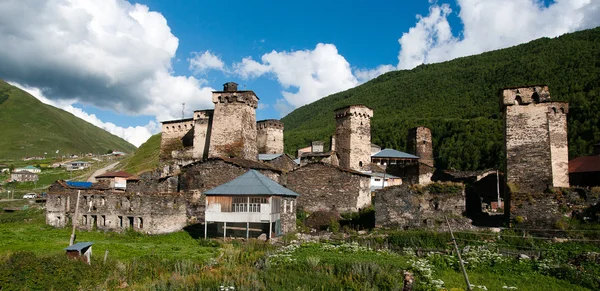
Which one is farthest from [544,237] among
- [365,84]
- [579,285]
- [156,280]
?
[365,84]

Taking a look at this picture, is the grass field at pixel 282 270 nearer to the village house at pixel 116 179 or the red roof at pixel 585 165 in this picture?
the red roof at pixel 585 165

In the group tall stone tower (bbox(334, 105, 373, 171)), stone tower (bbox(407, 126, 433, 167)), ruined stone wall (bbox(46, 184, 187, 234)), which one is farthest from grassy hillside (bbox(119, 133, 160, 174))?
stone tower (bbox(407, 126, 433, 167))

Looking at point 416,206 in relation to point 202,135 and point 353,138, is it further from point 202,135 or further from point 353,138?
point 202,135

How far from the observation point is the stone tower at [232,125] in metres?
37.8

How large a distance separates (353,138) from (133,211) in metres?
20.0

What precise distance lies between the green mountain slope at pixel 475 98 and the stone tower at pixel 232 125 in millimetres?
34283

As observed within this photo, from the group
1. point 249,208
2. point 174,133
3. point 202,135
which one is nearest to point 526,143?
point 249,208

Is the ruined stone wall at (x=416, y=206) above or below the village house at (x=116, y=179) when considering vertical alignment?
below

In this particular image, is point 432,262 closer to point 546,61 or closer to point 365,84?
point 546,61

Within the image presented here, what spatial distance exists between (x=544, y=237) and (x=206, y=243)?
53.8 ft

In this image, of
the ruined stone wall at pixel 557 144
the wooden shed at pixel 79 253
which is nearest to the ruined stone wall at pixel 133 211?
the wooden shed at pixel 79 253

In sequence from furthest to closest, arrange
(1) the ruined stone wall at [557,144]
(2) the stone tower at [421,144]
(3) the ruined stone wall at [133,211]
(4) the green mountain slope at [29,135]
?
(4) the green mountain slope at [29,135], (2) the stone tower at [421,144], (3) the ruined stone wall at [133,211], (1) the ruined stone wall at [557,144]

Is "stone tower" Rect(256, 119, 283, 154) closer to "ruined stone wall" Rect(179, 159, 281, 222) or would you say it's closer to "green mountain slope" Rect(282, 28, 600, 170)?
"ruined stone wall" Rect(179, 159, 281, 222)

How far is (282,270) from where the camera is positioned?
16.0 meters
